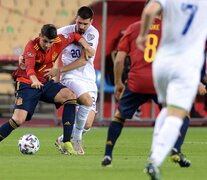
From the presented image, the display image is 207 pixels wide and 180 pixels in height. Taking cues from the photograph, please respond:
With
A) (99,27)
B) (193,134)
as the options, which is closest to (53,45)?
(193,134)

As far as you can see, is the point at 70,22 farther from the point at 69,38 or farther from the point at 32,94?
the point at 32,94

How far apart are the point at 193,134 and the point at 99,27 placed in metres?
4.93

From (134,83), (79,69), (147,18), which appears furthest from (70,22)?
(147,18)

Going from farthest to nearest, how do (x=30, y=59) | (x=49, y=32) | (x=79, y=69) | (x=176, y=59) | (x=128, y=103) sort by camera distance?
(x=79, y=69)
(x=30, y=59)
(x=49, y=32)
(x=128, y=103)
(x=176, y=59)

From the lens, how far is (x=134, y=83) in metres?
10.4

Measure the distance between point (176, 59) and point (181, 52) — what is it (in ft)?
0.35

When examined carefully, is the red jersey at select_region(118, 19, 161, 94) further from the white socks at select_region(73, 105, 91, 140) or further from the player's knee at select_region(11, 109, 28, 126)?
the white socks at select_region(73, 105, 91, 140)

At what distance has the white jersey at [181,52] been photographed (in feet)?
27.4

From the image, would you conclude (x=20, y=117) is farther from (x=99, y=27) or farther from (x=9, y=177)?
Result: (x=99, y=27)

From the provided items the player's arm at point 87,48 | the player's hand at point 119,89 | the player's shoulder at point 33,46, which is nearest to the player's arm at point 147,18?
the player's hand at point 119,89

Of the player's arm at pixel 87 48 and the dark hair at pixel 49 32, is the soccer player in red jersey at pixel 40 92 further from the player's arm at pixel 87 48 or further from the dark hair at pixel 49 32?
the player's arm at pixel 87 48

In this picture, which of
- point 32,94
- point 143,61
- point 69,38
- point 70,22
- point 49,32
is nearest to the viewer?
point 143,61

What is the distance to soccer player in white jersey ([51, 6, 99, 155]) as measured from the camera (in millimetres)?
13109

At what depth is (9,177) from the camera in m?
9.08
